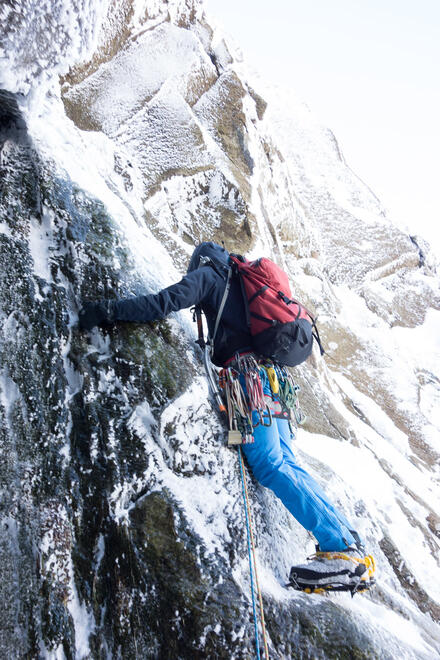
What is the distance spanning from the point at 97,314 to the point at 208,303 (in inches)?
45.4

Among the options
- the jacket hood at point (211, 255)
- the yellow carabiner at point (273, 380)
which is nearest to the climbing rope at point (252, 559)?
the yellow carabiner at point (273, 380)

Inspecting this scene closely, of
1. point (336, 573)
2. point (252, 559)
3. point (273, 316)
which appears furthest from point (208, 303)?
point (336, 573)

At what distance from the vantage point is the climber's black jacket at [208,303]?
160 inches

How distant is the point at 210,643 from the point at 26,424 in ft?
7.93

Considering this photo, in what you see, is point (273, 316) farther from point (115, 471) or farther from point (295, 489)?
point (115, 471)

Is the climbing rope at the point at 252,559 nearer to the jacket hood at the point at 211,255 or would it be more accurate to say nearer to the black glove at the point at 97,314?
the black glove at the point at 97,314

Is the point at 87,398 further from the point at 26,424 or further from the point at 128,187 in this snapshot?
the point at 128,187

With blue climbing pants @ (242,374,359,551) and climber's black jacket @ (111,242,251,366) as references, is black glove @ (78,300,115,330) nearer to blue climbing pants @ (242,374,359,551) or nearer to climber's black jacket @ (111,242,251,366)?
climber's black jacket @ (111,242,251,366)

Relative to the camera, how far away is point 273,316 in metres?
4.13

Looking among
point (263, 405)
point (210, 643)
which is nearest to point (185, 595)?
point (210, 643)

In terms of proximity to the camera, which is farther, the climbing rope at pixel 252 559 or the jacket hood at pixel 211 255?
the jacket hood at pixel 211 255

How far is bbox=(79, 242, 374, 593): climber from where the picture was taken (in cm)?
350

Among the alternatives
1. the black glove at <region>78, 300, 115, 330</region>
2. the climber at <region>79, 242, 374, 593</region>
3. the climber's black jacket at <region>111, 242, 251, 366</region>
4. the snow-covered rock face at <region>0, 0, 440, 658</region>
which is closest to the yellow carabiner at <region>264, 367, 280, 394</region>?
the climber at <region>79, 242, 374, 593</region>

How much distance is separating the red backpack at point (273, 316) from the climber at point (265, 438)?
0.48ft
